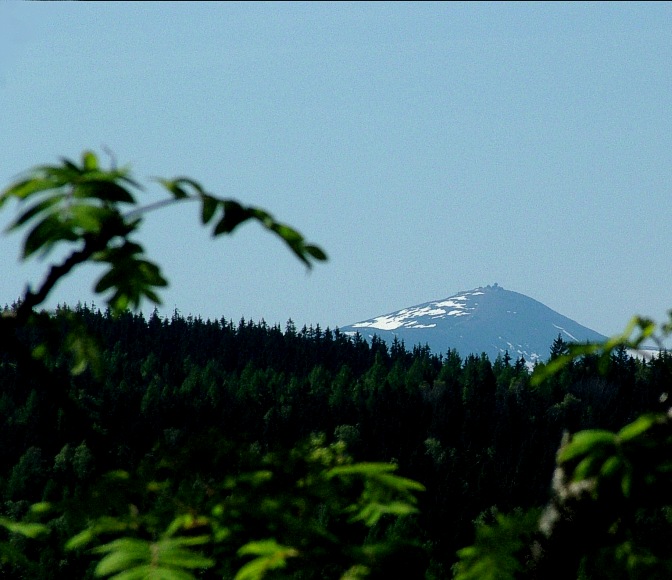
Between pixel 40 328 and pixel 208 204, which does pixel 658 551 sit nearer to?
pixel 208 204

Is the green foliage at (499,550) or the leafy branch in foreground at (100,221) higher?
the leafy branch in foreground at (100,221)

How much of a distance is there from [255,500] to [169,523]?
38cm

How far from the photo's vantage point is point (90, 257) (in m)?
4.14

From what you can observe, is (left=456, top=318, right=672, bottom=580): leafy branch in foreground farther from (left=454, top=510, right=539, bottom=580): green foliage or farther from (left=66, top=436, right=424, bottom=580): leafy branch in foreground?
(left=66, top=436, right=424, bottom=580): leafy branch in foreground

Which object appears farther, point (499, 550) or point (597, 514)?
point (597, 514)

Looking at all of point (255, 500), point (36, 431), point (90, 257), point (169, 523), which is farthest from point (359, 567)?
point (36, 431)

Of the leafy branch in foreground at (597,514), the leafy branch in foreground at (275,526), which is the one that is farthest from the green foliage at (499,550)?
the leafy branch in foreground at (275,526)

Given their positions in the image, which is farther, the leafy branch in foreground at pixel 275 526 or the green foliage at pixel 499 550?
the green foliage at pixel 499 550

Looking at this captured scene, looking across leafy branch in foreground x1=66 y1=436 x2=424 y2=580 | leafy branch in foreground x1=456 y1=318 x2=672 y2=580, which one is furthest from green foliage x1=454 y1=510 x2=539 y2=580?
leafy branch in foreground x1=66 y1=436 x2=424 y2=580

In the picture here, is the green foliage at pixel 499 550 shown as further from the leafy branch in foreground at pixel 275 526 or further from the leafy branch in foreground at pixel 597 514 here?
the leafy branch in foreground at pixel 275 526

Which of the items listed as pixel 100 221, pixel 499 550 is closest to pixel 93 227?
pixel 100 221

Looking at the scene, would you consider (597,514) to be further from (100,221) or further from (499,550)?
(100,221)

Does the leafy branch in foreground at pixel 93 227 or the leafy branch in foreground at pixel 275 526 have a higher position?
the leafy branch in foreground at pixel 93 227

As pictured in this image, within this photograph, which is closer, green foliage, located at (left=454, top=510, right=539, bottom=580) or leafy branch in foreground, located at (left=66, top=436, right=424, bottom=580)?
leafy branch in foreground, located at (left=66, top=436, right=424, bottom=580)
